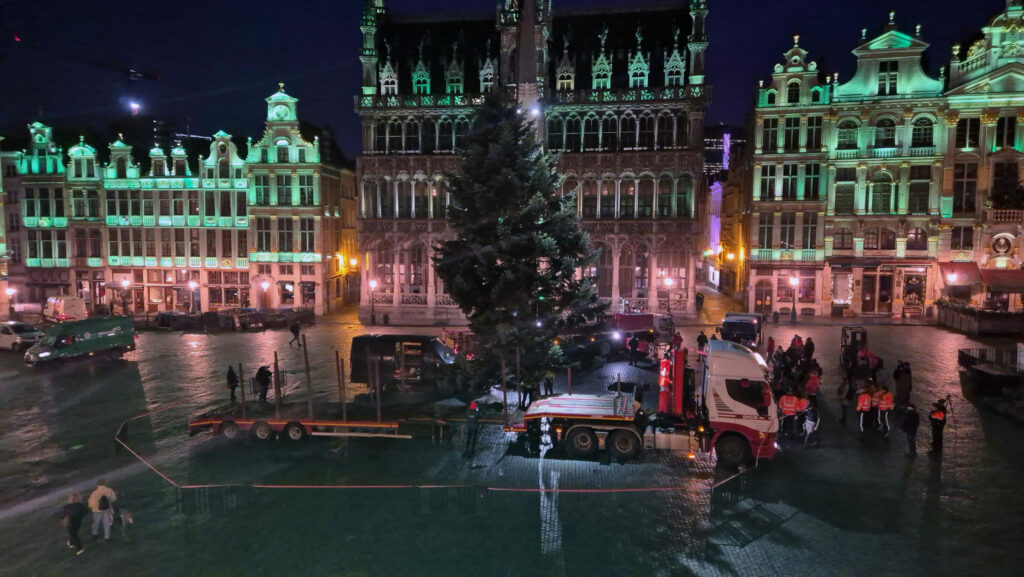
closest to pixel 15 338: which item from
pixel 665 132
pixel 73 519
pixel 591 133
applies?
pixel 73 519

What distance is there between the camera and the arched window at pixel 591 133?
45.7 metres

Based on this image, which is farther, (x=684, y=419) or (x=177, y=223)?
(x=177, y=223)

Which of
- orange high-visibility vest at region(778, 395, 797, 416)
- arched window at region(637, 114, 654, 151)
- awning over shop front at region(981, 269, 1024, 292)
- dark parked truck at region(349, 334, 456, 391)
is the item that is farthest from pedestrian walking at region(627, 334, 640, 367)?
awning over shop front at region(981, 269, 1024, 292)

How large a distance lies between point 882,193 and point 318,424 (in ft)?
134

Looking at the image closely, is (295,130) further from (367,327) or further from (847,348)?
(847,348)

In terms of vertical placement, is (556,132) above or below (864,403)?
above

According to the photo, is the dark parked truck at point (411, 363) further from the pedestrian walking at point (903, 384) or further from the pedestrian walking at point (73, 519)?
the pedestrian walking at point (903, 384)

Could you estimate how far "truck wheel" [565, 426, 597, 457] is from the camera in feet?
56.6

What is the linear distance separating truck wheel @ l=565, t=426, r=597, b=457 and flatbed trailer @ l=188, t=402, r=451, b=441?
359 cm

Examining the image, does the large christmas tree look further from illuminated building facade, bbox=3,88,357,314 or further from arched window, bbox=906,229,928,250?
arched window, bbox=906,229,928,250

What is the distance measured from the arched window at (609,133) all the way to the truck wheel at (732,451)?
31826mm

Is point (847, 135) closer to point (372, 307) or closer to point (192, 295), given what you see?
point (372, 307)

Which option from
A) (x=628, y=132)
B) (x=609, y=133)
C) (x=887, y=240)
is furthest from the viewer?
(x=609, y=133)

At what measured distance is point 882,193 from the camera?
44.0 meters
